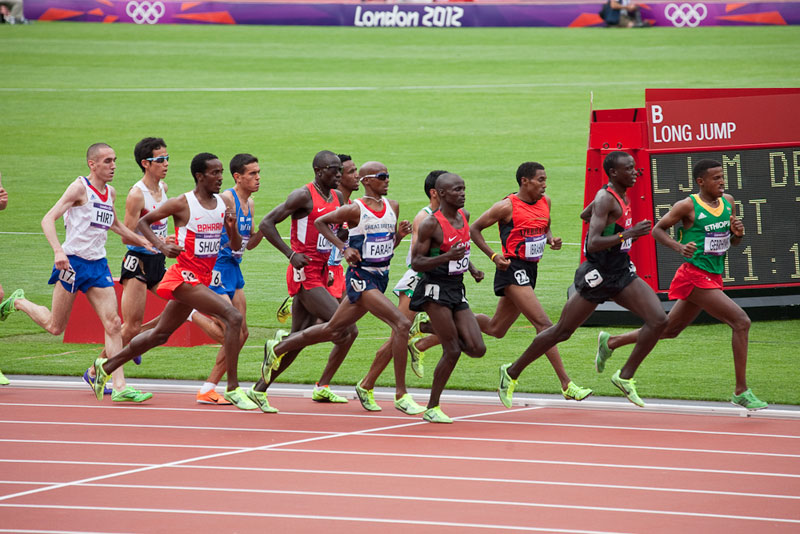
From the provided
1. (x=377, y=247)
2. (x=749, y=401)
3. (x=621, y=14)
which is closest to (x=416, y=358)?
(x=377, y=247)

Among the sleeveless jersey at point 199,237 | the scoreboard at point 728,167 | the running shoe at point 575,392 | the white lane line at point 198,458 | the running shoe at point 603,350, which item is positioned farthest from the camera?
the scoreboard at point 728,167

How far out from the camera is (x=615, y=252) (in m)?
10.4

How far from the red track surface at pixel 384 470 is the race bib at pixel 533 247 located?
1.23m

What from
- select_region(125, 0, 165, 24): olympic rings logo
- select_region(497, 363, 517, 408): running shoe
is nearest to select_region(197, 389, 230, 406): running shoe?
select_region(497, 363, 517, 408): running shoe

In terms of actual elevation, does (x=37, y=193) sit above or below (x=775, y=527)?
above

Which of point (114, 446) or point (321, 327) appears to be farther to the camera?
point (321, 327)

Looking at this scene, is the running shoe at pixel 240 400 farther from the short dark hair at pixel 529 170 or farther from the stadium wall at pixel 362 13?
the stadium wall at pixel 362 13

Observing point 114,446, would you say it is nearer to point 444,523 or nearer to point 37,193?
point 444,523

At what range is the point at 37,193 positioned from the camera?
82.2ft

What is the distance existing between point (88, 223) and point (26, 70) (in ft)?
93.5

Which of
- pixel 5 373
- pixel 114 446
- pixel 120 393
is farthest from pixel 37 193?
pixel 114 446

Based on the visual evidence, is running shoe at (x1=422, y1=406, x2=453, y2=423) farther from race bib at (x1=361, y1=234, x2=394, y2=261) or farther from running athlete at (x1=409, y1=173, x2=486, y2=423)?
race bib at (x1=361, y1=234, x2=394, y2=261)

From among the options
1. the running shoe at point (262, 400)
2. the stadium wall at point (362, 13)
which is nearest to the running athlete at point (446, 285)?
the running shoe at point (262, 400)

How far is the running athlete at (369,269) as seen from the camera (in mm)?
10289
